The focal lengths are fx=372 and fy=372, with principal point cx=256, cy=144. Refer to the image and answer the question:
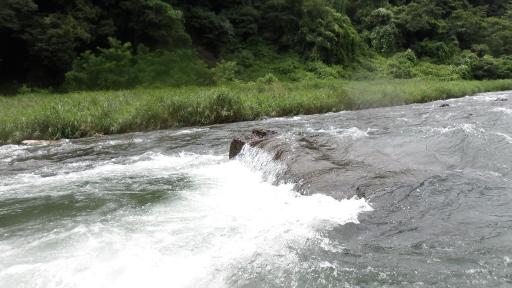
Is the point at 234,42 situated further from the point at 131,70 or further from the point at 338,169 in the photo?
the point at 338,169

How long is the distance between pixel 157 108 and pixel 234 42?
64.6 ft

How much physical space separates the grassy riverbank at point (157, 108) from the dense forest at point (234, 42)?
256 inches

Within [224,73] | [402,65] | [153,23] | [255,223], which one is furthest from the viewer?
[402,65]

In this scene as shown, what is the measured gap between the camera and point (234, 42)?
3112cm

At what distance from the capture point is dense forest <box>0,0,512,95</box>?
67.8ft

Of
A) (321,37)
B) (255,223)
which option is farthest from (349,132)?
(321,37)

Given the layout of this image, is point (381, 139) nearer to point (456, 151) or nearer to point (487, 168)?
point (456, 151)

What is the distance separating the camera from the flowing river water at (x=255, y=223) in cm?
353

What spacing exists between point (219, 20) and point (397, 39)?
66.2ft

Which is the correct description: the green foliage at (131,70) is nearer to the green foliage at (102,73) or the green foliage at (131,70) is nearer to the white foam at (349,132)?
the green foliage at (102,73)

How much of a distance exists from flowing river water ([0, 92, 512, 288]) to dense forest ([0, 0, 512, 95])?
47.3 ft

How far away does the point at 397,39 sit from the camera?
3891 centimetres

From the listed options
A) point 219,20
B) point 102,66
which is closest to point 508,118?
point 102,66

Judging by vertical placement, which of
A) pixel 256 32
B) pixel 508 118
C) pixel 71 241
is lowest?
pixel 508 118
